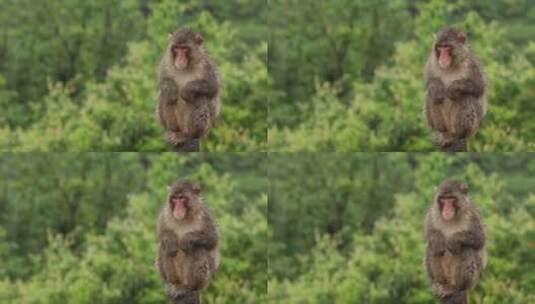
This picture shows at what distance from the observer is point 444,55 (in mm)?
13602

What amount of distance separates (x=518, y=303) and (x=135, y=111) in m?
3.53

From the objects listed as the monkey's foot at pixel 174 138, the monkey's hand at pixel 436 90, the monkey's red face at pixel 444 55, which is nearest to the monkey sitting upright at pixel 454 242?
the monkey's hand at pixel 436 90

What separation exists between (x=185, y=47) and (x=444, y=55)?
78.6 inches

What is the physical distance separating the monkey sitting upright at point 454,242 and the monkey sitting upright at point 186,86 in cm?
193

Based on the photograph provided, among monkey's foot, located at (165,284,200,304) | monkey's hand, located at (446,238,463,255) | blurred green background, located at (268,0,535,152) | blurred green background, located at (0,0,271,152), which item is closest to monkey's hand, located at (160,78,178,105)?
blurred green background, located at (0,0,271,152)

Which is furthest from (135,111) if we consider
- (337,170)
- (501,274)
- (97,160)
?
(501,274)

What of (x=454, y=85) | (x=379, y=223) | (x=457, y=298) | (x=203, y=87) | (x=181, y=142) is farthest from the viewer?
(x=379, y=223)

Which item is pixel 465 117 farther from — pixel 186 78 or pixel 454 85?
pixel 186 78

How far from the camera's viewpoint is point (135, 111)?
582 inches

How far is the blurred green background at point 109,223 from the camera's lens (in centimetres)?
1480

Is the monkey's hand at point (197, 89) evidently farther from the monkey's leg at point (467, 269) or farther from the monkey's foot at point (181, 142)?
the monkey's leg at point (467, 269)

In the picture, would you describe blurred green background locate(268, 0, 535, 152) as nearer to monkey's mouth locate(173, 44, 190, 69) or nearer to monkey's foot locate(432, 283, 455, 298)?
monkey's foot locate(432, 283, 455, 298)

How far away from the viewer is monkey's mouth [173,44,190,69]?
13.7m

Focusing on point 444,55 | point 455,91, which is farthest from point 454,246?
point 444,55
